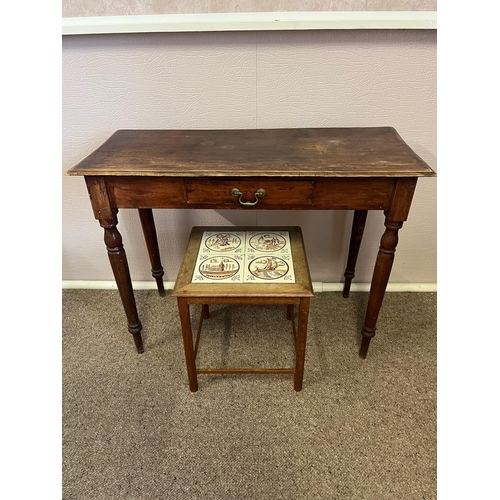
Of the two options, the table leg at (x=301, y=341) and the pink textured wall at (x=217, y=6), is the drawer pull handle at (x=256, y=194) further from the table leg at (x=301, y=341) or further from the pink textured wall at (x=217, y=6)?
the pink textured wall at (x=217, y=6)

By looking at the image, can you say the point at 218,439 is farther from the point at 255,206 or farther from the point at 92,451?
the point at 255,206

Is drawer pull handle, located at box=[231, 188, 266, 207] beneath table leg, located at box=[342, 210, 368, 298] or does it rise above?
above

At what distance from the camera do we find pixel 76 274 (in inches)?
67.6

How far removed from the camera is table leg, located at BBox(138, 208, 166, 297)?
1422mm

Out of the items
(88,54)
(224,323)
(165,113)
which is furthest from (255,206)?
(88,54)

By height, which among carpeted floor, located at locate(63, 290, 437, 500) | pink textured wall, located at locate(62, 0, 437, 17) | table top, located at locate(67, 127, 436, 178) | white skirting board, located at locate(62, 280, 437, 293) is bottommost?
carpeted floor, located at locate(63, 290, 437, 500)

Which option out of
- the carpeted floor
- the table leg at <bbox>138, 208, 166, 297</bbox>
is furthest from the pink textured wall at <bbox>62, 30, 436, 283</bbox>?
the carpeted floor

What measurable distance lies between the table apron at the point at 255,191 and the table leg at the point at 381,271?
81 mm

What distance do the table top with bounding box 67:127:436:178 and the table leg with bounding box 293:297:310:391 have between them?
0.36 metres

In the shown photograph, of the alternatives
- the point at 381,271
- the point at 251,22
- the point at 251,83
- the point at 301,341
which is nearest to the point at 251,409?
the point at 301,341

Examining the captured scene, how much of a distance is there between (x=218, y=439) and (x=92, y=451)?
0.37m

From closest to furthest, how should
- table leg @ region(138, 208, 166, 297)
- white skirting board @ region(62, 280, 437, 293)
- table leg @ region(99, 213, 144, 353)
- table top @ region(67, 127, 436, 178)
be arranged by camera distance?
table top @ region(67, 127, 436, 178), table leg @ region(99, 213, 144, 353), table leg @ region(138, 208, 166, 297), white skirting board @ region(62, 280, 437, 293)

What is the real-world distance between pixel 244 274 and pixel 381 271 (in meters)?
0.41

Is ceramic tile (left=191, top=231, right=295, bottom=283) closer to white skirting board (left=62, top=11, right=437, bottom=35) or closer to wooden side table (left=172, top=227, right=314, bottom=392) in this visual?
wooden side table (left=172, top=227, right=314, bottom=392)
